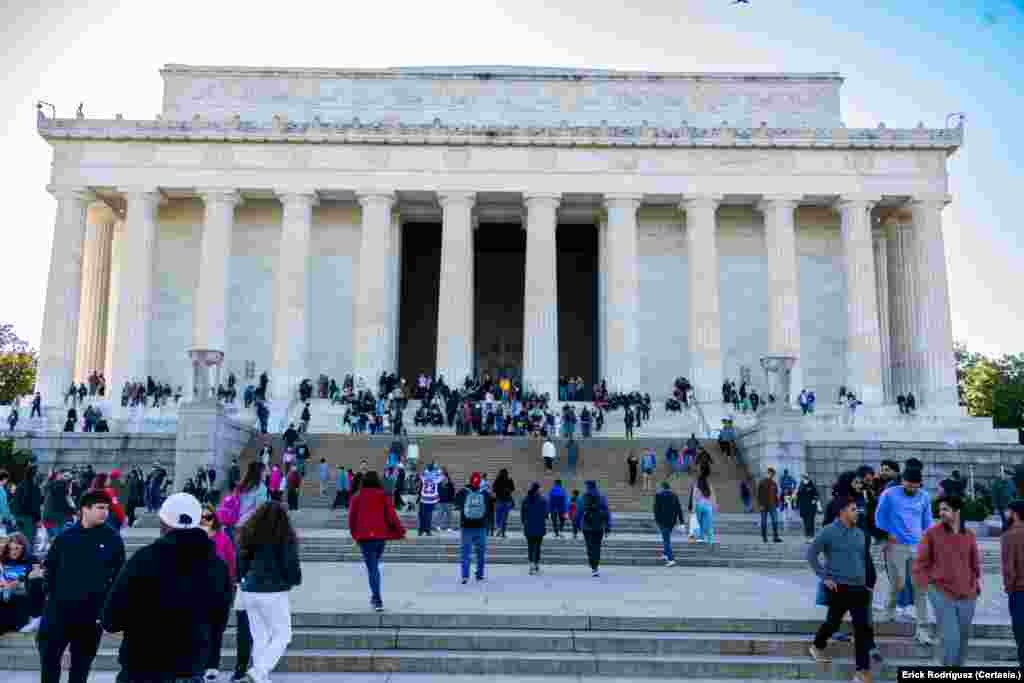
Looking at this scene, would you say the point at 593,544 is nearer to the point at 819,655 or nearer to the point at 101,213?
the point at 819,655

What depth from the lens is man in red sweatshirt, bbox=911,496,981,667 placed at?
8617mm

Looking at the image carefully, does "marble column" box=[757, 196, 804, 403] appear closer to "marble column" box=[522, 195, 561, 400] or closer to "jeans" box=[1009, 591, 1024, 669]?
"marble column" box=[522, 195, 561, 400]

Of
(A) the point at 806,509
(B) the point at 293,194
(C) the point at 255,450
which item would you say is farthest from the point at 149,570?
(B) the point at 293,194

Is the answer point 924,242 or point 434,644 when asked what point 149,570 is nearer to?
point 434,644

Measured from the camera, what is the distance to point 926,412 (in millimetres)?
39062

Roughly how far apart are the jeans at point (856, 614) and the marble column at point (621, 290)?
29.9 meters

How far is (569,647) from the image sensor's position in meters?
10.4

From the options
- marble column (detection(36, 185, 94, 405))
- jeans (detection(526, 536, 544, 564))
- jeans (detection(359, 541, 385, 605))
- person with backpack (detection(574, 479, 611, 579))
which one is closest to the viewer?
jeans (detection(359, 541, 385, 605))

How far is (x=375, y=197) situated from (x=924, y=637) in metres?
34.1

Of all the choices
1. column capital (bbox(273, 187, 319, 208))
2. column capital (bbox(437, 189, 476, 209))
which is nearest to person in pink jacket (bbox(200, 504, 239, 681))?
column capital (bbox(437, 189, 476, 209))

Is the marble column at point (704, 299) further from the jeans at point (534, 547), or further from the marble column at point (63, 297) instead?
the marble column at point (63, 297)

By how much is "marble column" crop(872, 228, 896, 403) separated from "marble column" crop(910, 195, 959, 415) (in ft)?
4.82

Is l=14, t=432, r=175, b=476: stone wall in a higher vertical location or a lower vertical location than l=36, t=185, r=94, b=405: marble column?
lower

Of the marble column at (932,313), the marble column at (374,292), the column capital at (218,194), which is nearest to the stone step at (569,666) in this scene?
the marble column at (374,292)
